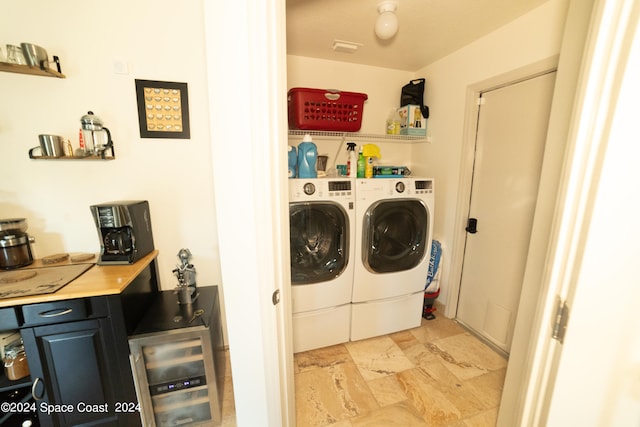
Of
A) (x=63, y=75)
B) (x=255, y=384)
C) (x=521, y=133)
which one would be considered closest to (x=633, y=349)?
(x=255, y=384)

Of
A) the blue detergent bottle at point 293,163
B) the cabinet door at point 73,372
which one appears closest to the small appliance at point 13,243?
the cabinet door at point 73,372

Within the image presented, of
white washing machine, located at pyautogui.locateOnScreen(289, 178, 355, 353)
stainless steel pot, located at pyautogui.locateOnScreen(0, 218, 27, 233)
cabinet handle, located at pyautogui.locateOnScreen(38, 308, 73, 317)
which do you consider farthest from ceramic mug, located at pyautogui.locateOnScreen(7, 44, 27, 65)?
white washing machine, located at pyautogui.locateOnScreen(289, 178, 355, 353)

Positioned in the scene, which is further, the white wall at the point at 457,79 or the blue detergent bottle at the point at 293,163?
the blue detergent bottle at the point at 293,163

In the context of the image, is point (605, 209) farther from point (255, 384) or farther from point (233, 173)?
point (255, 384)

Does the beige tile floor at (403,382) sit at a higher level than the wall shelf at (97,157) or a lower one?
lower

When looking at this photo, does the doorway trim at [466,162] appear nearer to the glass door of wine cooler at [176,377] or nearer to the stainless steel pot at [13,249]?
the glass door of wine cooler at [176,377]

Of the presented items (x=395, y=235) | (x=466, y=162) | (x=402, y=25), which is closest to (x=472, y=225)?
(x=466, y=162)

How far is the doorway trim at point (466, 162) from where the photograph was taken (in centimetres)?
167

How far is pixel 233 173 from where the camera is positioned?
2.58 feet

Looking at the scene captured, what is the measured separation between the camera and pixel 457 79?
2.04 metres

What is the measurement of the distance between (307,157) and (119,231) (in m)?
1.20

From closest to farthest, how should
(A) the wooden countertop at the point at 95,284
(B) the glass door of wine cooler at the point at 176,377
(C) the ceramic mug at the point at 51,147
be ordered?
(A) the wooden countertop at the point at 95,284, (B) the glass door of wine cooler at the point at 176,377, (C) the ceramic mug at the point at 51,147

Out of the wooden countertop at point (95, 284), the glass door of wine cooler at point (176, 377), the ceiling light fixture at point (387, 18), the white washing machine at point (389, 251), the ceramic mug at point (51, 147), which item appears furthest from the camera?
the white washing machine at point (389, 251)

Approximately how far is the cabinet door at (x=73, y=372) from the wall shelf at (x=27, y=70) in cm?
128
